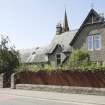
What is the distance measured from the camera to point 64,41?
143 feet

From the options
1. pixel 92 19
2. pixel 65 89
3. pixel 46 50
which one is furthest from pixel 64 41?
pixel 65 89

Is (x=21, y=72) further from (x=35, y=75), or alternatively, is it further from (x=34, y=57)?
(x=34, y=57)

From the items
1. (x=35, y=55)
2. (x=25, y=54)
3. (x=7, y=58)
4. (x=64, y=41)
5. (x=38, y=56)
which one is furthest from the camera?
(x=25, y=54)

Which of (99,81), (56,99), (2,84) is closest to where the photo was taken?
(56,99)

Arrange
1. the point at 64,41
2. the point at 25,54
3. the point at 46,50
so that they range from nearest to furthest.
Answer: the point at 64,41 → the point at 46,50 → the point at 25,54

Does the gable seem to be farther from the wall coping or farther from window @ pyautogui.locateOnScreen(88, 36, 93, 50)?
the wall coping

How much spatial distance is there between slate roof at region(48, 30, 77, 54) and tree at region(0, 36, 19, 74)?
7.25 metres

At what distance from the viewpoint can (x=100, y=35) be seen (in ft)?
120

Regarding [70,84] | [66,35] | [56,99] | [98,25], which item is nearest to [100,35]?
[98,25]

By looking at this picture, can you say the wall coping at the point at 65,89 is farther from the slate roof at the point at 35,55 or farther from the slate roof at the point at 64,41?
the slate roof at the point at 35,55

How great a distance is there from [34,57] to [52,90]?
84.9 feet

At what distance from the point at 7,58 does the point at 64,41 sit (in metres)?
10.1

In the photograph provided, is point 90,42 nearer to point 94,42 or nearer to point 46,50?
point 94,42

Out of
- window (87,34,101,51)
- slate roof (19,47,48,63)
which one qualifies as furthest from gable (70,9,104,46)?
slate roof (19,47,48,63)
